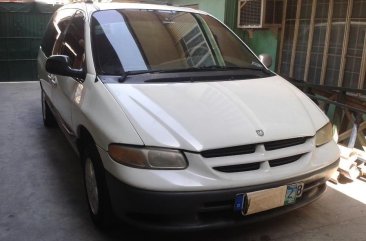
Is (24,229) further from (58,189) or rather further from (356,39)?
(356,39)

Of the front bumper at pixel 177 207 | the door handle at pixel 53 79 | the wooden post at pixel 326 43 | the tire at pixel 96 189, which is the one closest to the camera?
the front bumper at pixel 177 207

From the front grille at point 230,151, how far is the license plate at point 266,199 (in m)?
0.25

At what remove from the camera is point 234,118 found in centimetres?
Result: 259

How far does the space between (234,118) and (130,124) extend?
67cm

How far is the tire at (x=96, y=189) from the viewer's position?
2699 mm

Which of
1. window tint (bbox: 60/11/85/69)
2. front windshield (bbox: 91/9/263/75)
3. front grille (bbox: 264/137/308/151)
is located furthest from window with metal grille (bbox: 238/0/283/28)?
front grille (bbox: 264/137/308/151)

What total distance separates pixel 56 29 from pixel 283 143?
3325mm

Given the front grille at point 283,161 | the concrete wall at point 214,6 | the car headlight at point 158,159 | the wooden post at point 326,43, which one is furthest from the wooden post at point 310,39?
the car headlight at point 158,159

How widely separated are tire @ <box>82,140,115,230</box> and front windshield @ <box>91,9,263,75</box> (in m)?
0.65

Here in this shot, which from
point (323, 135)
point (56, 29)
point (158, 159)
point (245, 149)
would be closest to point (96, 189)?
point (158, 159)

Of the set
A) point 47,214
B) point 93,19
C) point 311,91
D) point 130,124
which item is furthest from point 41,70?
point 311,91

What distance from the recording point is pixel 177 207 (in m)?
2.29

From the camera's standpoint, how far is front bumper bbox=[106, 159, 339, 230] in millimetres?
2281

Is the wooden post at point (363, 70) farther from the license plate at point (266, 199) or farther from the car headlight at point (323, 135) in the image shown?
the license plate at point (266, 199)
